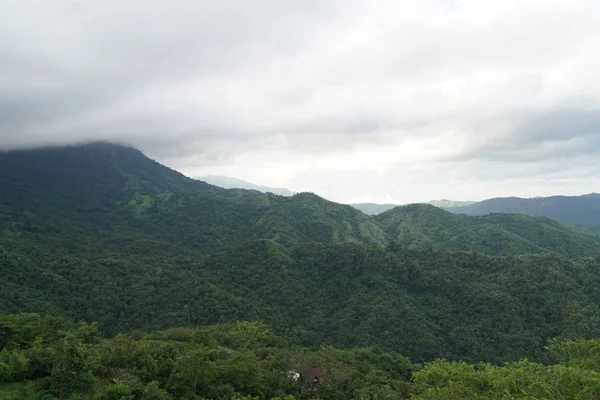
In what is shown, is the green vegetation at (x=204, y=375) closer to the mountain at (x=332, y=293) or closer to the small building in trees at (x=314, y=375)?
the small building in trees at (x=314, y=375)

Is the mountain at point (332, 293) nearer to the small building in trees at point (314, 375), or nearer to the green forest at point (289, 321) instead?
the green forest at point (289, 321)

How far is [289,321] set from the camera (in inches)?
3748

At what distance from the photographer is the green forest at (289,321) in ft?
107

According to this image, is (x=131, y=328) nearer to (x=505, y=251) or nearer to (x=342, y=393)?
(x=342, y=393)

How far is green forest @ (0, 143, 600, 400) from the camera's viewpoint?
1287 inches

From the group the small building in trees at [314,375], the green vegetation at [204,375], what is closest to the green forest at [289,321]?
the green vegetation at [204,375]

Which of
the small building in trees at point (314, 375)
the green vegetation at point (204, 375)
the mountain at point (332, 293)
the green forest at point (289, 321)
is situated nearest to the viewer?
the green vegetation at point (204, 375)

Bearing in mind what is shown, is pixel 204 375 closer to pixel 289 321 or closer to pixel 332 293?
pixel 289 321

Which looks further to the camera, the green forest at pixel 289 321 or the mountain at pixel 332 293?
the mountain at pixel 332 293

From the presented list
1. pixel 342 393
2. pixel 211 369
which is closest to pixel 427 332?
pixel 342 393

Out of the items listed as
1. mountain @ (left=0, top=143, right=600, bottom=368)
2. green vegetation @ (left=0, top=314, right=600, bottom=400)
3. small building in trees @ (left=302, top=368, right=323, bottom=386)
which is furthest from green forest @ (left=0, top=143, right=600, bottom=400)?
small building in trees @ (left=302, top=368, right=323, bottom=386)

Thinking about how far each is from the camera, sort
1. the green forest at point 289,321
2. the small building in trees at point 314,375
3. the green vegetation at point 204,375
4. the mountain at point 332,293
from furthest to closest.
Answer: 1. the mountain at point 332,293
2. the small building in trees at point 314,375
3. the green forest at point 289,321
4. the green vegetation at point 204,375

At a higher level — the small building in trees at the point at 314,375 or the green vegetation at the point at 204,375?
the green vegetation at the point at 204,375

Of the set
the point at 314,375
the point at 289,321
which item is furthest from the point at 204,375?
the point at 289,321
